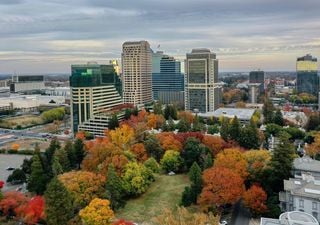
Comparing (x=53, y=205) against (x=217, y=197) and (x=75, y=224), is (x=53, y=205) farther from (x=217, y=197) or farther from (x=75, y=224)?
(x=217, y=197)

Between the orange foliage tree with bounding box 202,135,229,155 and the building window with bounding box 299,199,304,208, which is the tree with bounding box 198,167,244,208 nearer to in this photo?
the building window with bounding box 299,199,304,208

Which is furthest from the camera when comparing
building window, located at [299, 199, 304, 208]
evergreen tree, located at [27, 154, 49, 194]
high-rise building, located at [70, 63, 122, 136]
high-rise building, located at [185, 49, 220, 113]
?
high-rise building, located at [185, 49, 220, 113]

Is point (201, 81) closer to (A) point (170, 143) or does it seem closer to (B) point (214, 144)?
(A) point (170, 143)

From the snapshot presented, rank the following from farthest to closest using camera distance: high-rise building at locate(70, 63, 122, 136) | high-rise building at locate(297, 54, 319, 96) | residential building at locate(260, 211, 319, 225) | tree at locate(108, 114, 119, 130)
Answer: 1. high-rise building at locate(297, 54, 319, 96)
2. high-rise building at locate(70, 63, 122, 136)
3. tree at locate(108, 114, 119, 130)
4. residential building at locate(260, 211, 319, 225)

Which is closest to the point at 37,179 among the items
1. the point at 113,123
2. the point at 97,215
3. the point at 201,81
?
the point at 97,215

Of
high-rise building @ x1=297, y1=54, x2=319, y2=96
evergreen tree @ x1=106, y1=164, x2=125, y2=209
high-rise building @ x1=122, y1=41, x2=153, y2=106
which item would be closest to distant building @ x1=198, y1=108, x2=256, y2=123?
high-rise building @ x1=122, y1=41, x2=153, y2=106

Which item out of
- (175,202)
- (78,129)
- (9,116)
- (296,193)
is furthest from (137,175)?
(9,116)
